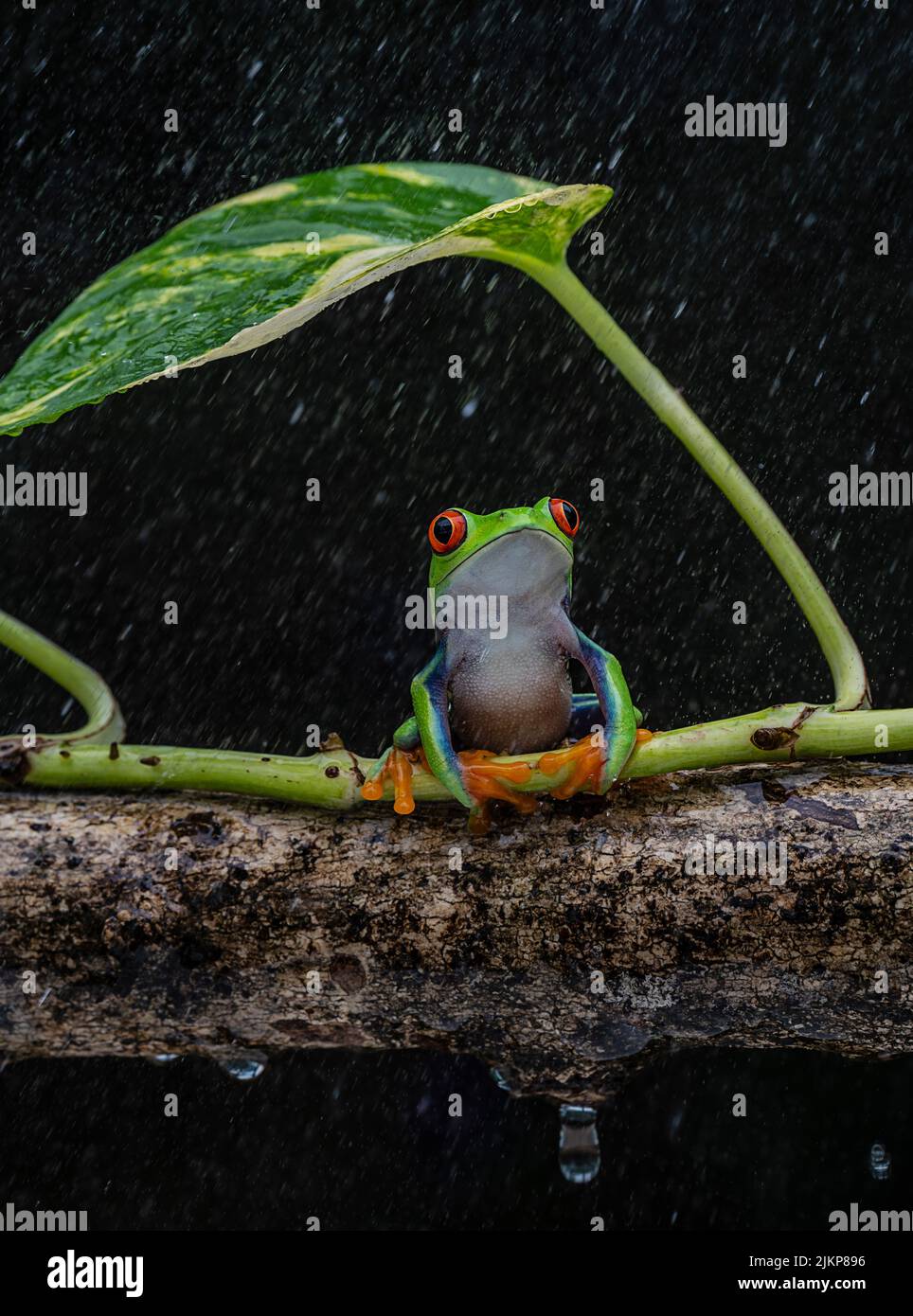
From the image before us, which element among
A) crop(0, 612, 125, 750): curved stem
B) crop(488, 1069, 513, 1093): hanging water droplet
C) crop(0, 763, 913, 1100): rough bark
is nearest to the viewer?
crop(0, 763, 913, 1100): rough bark

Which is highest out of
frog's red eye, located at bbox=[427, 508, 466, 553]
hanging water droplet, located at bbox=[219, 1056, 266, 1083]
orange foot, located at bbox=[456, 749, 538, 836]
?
frog's red eye, located at bbox=[427, 508, 466, 553]

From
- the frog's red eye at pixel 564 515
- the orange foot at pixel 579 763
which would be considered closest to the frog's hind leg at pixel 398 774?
the orange foot at pixel 579 763

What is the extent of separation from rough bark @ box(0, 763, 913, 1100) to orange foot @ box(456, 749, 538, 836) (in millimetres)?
17

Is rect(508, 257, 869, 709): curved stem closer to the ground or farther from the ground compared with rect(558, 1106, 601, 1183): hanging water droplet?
farther from the ground

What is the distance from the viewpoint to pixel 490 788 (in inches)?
47.7

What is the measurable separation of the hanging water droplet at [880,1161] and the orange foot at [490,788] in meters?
1.69

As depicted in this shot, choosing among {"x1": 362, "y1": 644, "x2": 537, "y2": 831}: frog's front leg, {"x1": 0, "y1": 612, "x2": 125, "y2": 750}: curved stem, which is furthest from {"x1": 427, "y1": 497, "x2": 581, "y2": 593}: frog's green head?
{"x1": 0, "y1": 612, "x2": 125, "y2": 750}: curved stem

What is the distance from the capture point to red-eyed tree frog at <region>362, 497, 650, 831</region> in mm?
1206

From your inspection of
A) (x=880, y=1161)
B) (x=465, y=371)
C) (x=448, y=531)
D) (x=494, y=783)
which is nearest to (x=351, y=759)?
(x=494, y=783)

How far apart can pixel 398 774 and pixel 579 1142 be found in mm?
526

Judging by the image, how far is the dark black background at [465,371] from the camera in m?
2.51

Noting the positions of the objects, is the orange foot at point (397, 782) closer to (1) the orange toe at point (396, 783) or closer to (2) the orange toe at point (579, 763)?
(1) the orange toe at point (396, 783)

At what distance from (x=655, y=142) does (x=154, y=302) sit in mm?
1723

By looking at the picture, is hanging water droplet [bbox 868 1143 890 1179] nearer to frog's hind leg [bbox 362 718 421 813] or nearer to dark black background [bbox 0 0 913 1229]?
dark black background [bbox 0 0 913 1229]
